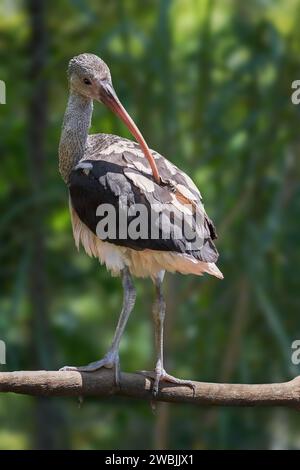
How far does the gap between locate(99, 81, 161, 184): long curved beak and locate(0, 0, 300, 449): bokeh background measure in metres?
3.07

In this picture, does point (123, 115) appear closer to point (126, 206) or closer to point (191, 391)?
point (126, 206)

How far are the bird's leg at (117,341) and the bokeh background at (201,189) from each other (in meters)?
3.04

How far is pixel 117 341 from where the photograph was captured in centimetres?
480

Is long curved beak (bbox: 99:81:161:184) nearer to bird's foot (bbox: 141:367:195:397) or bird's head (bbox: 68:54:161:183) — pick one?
bird's head (bbox: 68:54:161:183)

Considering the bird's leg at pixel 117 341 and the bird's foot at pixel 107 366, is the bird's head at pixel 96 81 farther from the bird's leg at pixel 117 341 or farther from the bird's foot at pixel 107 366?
the bird's foot at pixel 107 366

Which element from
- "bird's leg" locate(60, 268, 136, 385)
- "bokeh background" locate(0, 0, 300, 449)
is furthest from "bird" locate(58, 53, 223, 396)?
"bokeh background" locate(0, 0, 300, 449)

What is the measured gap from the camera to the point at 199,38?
8.36 metres

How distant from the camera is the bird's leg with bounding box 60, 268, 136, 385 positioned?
4602 mm

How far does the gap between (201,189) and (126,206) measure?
12.0ft

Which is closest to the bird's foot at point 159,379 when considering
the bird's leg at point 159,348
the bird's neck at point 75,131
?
the bird's leg at point 159,348

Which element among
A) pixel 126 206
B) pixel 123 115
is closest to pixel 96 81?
pixel 123 115
